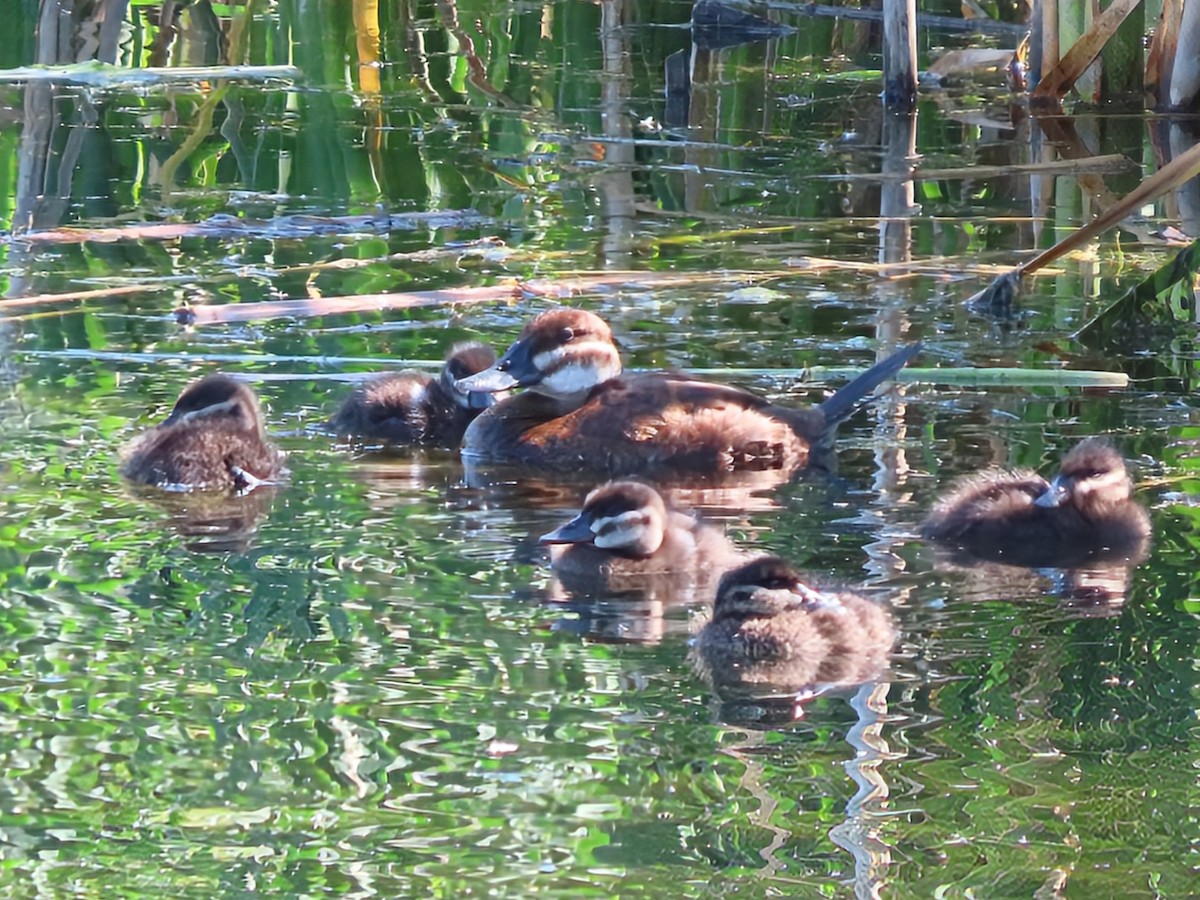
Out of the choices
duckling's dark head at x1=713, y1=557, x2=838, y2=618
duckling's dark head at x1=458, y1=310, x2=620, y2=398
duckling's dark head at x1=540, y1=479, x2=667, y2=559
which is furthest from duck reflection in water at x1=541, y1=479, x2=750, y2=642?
duckling's dark head at x1=458, y1=310, x2=620, y2=398

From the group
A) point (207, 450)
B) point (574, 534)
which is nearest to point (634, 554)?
point (574, 534)

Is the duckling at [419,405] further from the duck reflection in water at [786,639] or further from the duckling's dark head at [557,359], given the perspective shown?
the duck reflection in water at [786,639]

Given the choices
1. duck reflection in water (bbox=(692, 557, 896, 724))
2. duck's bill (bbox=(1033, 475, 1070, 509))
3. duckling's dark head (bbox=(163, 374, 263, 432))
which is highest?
duckling's dark head (bbox=(163, 374, 263, 432))

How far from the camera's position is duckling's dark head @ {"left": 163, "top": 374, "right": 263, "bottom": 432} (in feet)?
18.8

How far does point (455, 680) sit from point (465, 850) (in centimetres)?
79

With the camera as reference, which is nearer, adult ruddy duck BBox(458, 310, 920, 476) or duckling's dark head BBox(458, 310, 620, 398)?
adult ruddy duck BBox(458, 310, 920, 476)

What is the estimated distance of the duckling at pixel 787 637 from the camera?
4.27 m

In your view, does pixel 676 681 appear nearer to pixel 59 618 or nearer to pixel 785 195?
pixel 59 618

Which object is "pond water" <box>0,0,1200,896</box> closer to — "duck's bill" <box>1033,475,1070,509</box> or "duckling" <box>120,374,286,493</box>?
"duckling" <box>120,374,286,493</box>

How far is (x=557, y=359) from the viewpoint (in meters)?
6.30

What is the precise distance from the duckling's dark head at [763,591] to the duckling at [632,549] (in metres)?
0.41

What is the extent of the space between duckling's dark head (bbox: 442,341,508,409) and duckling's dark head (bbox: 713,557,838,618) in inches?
75.7

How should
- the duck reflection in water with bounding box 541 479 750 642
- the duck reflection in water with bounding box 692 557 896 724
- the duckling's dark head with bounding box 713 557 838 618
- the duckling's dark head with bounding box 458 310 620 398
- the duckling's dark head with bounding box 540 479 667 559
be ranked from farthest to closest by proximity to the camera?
1. the duckling's dark head with bounding box 458 310 620 398
2. the duckling's dark head with bounding box 540 479 667 559
3. the duck reflection in water with bounding box 541 479 750 642
4. the duckling's dark head with bounding box 713 557 838 618
5. the duck reflection in water with bounding box 692 557 896 724

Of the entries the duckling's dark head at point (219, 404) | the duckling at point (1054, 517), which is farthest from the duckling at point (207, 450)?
the duckling at point (1054, 517)
